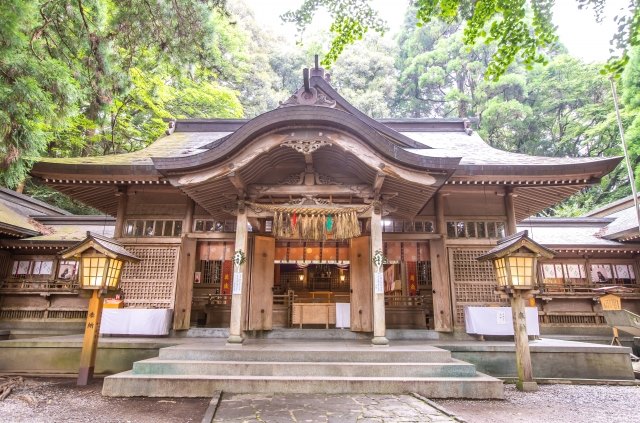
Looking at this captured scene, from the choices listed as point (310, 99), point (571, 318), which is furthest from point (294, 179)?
point (571, 318)

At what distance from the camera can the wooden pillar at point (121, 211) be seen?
10.1 m

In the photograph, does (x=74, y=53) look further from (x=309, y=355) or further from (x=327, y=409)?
A: (x=327, y=409)

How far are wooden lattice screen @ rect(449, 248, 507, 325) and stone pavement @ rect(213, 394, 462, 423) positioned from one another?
4.57 metres

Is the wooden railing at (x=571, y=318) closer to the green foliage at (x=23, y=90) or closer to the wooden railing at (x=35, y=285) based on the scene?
the green foliage at (x=23, y=90)

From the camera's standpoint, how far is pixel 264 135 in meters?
7.46

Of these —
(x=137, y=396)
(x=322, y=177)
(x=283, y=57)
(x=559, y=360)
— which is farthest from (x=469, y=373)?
(x=283, y=57)

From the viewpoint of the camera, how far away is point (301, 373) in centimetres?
628

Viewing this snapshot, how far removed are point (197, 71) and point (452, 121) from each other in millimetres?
9572

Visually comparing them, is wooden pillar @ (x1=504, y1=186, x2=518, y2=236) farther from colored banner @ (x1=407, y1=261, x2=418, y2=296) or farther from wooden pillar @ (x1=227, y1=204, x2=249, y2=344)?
wooden pillar @ (x1=227, y1=204, x2=249, y2=344)

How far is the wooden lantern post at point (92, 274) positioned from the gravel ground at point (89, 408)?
57 cm

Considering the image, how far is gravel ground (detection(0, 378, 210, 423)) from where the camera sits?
4.89 meters

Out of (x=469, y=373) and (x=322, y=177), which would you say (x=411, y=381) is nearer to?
(x=469, y=373)

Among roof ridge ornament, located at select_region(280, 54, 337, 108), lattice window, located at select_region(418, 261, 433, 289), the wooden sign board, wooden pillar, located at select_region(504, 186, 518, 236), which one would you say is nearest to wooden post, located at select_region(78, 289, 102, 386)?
roof ridge ornament, located at select_region(280, 54, 337, 108)

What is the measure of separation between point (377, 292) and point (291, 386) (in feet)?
8.45
